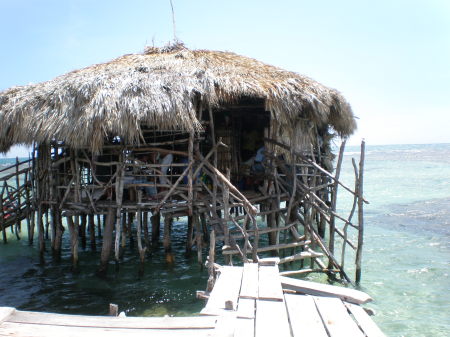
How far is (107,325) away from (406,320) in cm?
582

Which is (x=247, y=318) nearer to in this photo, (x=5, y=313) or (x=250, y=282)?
(x=250, y=282)

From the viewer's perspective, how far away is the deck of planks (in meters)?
3.32

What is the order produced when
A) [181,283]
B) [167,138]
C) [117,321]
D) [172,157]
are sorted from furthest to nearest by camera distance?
[167,138], [172,157], [181,283], [117,321]

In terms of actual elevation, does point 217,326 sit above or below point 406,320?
above

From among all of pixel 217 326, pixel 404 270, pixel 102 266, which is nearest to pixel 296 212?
pixel 404 270

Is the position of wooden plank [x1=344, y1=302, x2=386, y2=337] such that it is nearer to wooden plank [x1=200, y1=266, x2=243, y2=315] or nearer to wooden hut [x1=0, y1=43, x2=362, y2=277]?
wooden plank [x1=200, y1=266, x2=243, y2=315]

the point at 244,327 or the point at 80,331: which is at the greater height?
the point at 80,331

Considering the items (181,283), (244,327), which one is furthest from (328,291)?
(181,283)

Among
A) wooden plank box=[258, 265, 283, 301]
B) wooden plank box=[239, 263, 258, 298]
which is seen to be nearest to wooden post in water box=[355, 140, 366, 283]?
wooden plank box=[258, 265, 283, 301]

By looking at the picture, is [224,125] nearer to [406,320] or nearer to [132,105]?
[132,105]

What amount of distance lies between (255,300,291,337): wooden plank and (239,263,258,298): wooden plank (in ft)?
0.55

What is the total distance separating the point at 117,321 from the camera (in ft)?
11.4

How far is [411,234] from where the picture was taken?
13820mm

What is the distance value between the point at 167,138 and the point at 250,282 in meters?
6.95
